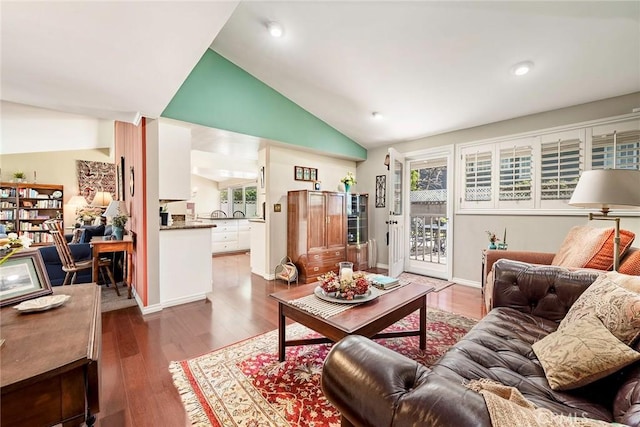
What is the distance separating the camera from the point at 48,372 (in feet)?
2.35

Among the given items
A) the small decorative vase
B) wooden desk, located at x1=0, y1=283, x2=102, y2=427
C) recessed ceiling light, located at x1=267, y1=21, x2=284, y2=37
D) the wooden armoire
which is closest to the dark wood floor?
the wooden armoire

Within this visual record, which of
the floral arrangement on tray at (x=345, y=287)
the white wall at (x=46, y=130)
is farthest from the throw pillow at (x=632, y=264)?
the white wall at (x=46, y=130)

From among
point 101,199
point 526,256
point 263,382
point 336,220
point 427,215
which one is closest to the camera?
point 263,382

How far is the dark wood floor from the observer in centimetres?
155

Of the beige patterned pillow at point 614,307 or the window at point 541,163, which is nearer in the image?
the beige patterned pillow at point 614,307

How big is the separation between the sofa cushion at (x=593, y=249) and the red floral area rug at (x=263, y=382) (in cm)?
108

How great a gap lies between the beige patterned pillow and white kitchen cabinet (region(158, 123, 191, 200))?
11.7 feet

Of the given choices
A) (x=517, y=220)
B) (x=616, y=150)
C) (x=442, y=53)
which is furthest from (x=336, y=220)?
(x=616, y=150)

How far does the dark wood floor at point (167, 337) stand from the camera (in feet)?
5.08

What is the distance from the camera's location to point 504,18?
2.10 m

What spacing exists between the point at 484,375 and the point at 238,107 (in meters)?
3.60

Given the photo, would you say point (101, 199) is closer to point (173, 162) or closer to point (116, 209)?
point (116, 209)

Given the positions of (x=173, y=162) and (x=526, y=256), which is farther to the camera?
(x=173, y=162)

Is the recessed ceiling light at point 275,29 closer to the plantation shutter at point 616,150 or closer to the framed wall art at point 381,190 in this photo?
the framed wall art at point 381,190
